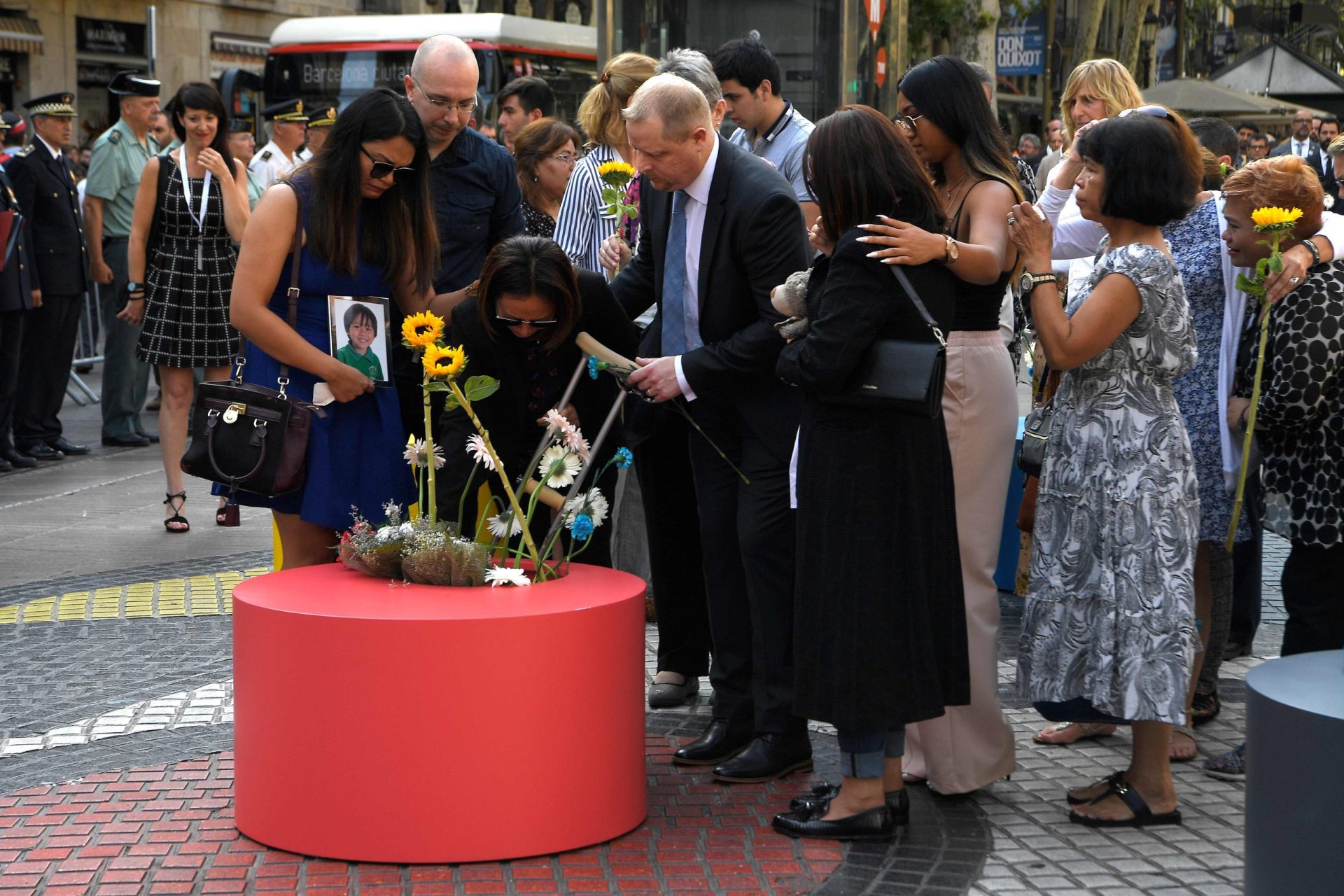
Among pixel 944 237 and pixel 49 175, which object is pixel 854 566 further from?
pixel 49 175

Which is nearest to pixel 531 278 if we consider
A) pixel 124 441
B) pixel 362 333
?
pixel 362 333

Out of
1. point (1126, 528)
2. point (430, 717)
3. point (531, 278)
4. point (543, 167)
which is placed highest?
point (543, 167)

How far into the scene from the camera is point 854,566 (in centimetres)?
390

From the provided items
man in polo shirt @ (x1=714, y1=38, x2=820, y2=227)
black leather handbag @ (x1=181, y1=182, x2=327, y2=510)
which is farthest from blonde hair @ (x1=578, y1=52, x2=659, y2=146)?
black leather handbag @ (x1=181, y1=182, x2=327, y2=510)

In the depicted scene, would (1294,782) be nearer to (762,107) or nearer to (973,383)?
A: (973,383)

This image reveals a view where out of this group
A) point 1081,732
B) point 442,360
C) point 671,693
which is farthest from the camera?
point 671,693

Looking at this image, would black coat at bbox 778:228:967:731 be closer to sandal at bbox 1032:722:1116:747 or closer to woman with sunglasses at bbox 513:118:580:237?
sandal at bbox 1032:722:1116:747

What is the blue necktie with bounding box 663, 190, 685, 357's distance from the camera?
4625mm

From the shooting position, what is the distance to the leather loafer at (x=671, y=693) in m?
5.25

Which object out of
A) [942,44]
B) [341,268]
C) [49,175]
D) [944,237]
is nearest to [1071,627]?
[944,237]

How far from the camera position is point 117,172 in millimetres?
11055

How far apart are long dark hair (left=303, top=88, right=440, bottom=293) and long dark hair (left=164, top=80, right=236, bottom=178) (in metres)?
3.90

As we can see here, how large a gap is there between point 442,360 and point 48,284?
290 inches

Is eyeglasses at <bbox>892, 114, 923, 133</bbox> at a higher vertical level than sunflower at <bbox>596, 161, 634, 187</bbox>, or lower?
higher
